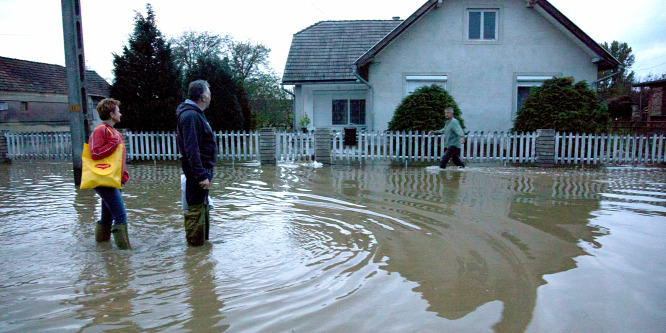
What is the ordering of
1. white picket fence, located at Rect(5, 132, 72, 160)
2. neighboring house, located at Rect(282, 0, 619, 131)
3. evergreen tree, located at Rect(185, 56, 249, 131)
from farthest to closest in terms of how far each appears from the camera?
evergreen tree, located at Rect(185, 56, 249, 131)
neighboring house, located at Rect(282, 0, 619, 131)
white picket fence, located at Rect(5, 132, 72, 160)

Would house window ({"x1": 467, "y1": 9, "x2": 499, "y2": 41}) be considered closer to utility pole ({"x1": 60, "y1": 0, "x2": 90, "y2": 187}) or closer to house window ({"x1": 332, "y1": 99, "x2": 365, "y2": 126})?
house window ({"x1": 332, "y1": 99, "x2": 365, "y2": 126})

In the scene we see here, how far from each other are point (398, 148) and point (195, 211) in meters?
9.97

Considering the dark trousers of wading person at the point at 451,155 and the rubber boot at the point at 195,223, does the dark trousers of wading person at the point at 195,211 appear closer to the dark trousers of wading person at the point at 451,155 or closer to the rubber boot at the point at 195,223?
the rubber boot at the point at 195,223

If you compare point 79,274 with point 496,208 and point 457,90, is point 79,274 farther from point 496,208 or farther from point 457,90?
point 457,90

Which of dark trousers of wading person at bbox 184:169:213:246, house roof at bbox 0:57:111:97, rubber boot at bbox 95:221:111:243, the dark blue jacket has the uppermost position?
house roof at bbox 0:57:111:97

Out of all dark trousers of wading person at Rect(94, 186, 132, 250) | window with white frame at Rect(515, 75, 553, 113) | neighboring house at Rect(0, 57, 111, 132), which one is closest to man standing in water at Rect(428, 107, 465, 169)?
window with white frame at Rect(515, 75, 553, 113)

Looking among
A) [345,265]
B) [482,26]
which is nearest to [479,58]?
→ [482,26]

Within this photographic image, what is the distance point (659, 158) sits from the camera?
13.7 m

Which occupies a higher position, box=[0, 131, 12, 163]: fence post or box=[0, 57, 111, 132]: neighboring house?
box=[0, 57, 111, 132]: neighboring house

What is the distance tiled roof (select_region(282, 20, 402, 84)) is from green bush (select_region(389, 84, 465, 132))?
4.66 meters

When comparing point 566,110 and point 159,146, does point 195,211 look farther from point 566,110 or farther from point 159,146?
point 566,110

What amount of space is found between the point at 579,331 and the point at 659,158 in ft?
43.9

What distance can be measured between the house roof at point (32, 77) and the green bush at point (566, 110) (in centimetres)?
2170

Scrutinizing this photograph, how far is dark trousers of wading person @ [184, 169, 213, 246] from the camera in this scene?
4645mm
